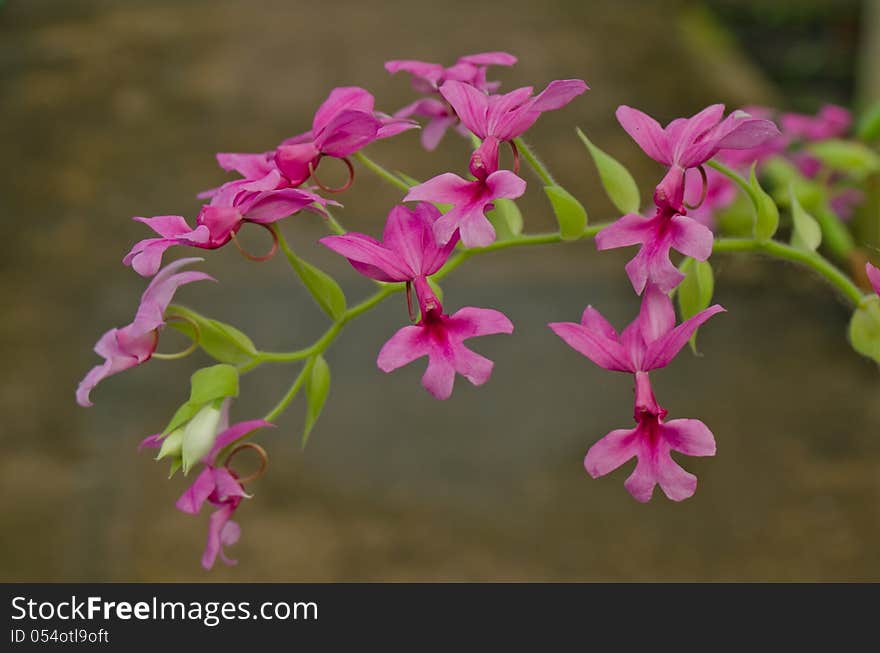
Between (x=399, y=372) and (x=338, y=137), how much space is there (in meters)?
1.50

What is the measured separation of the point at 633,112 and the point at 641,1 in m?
2.55

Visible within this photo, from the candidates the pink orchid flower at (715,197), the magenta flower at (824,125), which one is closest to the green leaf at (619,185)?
the pink orchid flower at (715,197)

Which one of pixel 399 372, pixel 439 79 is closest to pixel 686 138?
pixel 439 79

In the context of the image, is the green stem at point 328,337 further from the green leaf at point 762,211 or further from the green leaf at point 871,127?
the green leaf at point 871,127

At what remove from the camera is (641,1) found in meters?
2.75

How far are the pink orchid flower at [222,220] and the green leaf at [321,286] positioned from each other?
4 cm

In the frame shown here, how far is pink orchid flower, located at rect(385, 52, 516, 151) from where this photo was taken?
1.47ft

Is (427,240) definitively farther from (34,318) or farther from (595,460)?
(34,318)

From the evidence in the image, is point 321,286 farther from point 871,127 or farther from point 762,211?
point 871,127

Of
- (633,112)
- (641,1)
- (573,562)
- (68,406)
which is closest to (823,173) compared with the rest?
(633,112)

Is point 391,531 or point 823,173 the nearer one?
point 823,173

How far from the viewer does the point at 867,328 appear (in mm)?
438

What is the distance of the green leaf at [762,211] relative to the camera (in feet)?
1.33

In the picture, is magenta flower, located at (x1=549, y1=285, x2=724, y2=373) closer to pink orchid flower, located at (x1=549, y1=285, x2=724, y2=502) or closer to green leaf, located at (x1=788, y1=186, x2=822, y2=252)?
pink orchid flower, located at (x1=549, y1=285, x2=724, y2=502)
